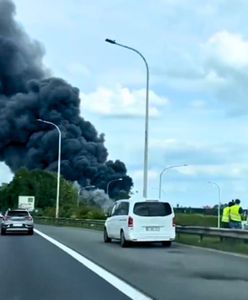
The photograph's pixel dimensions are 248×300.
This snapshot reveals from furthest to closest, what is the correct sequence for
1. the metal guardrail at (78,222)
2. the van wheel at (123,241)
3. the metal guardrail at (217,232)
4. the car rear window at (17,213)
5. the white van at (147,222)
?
the metal guardrail at (78,222) → the car rear window at (17,213) → the van wheel at (123,241) → the white van at (147,222) → the metal guardrail at (217,232)

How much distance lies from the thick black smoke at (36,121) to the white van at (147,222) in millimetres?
78965

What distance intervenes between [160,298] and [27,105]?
9765cm

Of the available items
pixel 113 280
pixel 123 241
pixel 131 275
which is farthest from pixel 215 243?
pixel 113 280

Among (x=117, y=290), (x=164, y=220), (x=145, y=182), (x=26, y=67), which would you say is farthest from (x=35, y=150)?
(x=117, y=290)

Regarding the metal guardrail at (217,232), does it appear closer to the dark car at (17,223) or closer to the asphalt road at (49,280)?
the asphalt road at (49,280)

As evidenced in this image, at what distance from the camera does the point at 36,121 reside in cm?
10825

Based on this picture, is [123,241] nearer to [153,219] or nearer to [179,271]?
[153,219]

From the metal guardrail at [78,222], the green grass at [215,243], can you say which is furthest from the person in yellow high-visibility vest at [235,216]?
the metal guardrail at [78,222]

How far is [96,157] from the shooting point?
11669 centimetres

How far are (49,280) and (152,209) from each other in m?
12.2

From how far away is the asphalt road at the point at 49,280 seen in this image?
37.1 feet

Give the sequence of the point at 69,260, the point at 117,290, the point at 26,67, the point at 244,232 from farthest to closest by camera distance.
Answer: the point at 26,67
the point at 244,232
the point at 69,260
the point at 117,290

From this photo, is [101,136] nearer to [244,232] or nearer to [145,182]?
[145,182]

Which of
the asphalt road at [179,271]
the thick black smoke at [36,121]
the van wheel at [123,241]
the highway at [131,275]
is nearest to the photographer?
the highway at [131,275]
